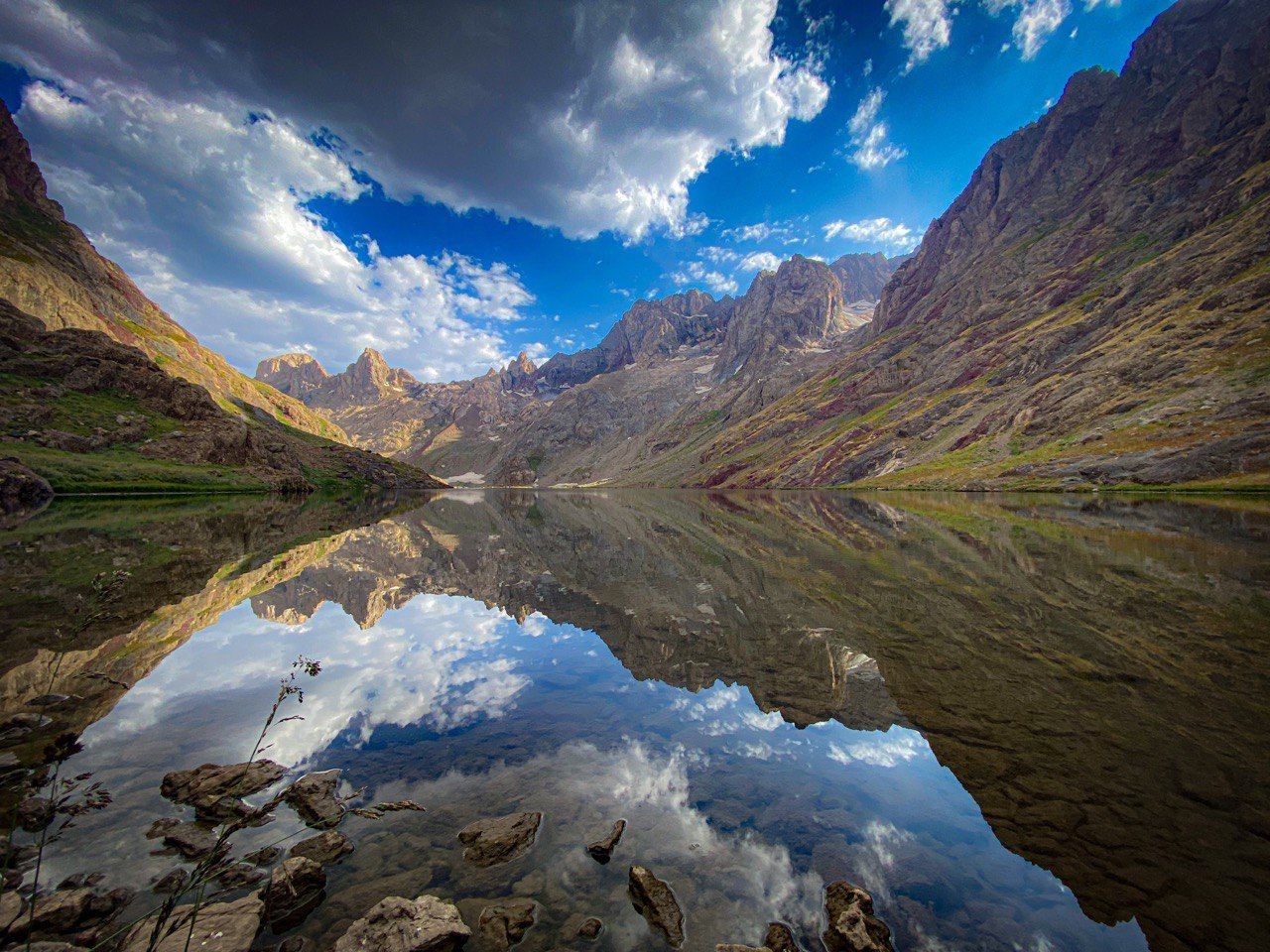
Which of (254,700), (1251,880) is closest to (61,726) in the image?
(254,700)

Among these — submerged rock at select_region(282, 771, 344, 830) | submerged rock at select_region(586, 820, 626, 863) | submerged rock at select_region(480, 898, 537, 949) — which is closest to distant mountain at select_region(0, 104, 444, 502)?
submerged rock at select_region(282, 771, 344, 830)

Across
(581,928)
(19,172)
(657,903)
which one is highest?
(19,172)

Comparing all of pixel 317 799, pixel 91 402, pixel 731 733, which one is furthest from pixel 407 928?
pixel 91 402

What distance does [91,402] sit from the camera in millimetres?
94750

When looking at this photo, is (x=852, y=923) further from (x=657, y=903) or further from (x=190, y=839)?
(x=190, y=839)

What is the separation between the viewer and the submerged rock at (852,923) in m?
6.71

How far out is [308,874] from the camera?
7422 mm

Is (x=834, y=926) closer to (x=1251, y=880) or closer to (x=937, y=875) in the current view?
(x=937, y=875)

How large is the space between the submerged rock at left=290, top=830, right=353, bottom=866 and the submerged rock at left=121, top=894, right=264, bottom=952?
1385 millimetres

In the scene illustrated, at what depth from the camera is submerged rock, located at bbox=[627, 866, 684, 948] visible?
7012 mm

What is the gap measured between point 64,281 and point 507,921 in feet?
730

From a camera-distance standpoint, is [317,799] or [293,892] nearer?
[293,892]

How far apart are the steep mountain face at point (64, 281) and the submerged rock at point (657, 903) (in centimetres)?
19170

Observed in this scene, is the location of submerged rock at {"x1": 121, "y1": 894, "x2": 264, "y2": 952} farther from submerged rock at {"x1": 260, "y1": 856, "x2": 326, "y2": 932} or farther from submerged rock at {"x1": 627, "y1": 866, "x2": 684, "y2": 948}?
submerged rock at {"x1": 627, "y1": 866, "x2": 684, "y2": 948}
